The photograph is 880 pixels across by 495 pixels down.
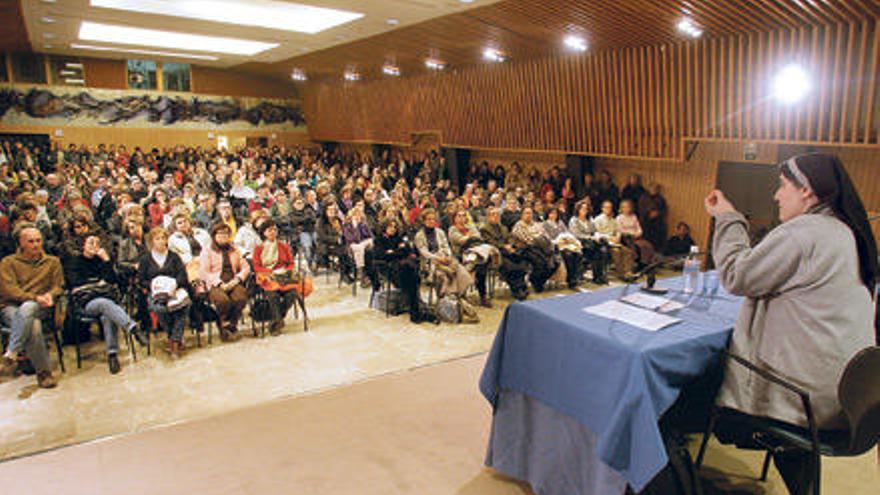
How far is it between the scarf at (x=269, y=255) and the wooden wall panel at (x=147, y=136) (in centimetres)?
1589

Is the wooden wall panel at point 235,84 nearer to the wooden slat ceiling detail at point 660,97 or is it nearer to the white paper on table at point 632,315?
the wooden slat ceiling detail at point 660,97

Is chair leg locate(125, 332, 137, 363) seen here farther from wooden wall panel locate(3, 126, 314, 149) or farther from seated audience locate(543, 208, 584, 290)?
wooden wall panel locate(3, 126, 314, 149)

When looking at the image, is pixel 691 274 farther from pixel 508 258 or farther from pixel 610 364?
pixel 508 258

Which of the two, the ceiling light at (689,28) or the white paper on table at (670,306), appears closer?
the white paper on table at (670,306)

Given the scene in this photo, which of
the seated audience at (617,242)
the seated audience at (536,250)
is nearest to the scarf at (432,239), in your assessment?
the seated audience at (536,250)

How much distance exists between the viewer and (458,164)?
1432 cm

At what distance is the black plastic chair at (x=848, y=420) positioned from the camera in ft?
6.88

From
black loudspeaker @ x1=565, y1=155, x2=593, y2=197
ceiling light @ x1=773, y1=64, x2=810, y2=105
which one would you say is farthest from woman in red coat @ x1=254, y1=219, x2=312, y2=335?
black loudspeaker @ x1=565, y1=155, x2=593, y2=197

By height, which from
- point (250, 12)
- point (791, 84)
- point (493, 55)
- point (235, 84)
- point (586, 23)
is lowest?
point (791, 84)

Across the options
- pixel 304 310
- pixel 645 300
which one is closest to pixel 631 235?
pixel 304 310

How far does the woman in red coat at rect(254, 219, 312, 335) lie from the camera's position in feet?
19.0

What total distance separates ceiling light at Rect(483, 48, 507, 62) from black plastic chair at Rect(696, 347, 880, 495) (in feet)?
28.7

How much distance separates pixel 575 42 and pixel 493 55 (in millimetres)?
2182

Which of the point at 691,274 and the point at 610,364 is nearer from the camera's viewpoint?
the point at 610,364
